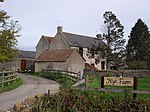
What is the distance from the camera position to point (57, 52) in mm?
43531

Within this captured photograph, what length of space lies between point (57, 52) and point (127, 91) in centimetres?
3316

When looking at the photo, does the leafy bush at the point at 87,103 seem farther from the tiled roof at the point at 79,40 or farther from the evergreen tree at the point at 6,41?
the tiled roof at the point at 79,40

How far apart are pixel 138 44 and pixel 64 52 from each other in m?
20.3

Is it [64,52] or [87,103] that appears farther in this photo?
[64,52]

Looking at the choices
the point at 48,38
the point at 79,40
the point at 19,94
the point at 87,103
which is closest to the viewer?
the point at 87,103

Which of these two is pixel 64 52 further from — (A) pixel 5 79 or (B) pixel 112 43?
(A) pixel 5 79

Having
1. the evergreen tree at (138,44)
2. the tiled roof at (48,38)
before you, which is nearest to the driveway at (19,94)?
the tiled roof at (48,38)

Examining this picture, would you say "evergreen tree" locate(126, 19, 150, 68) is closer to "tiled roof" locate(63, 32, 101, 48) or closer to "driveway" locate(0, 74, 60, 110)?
"tiled roof" locate(63, 32, 101, 48)

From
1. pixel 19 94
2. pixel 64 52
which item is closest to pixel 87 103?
pixel 19 94

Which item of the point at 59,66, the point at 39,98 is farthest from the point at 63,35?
the point at 39,98

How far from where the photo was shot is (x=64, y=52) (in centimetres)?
4231

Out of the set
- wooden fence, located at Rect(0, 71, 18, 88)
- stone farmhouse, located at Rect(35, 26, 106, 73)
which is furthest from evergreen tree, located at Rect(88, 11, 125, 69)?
wooden fence, located at Rect(0, 71, 18, 88)

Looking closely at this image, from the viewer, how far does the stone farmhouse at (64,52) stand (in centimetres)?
4069

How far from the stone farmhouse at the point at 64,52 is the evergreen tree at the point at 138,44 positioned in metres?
6.26
